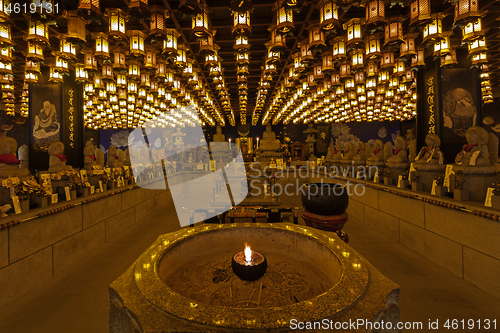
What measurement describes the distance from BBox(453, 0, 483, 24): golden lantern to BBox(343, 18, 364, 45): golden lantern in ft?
4.41

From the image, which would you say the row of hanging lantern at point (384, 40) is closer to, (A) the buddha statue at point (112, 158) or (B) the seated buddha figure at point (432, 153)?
(B) the seated buddha figure at point (432, 153)

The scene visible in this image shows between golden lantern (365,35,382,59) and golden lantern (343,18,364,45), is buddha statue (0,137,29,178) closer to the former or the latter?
golden lantern (343,18,364,45)

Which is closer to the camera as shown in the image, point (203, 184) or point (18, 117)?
point (203, 184)

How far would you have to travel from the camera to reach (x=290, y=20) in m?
3.72

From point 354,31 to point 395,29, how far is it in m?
0.69

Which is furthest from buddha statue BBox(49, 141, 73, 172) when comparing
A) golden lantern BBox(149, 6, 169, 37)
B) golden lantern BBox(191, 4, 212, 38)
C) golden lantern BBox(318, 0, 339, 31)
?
golden lantern BBox(318, 0, 339, 31)

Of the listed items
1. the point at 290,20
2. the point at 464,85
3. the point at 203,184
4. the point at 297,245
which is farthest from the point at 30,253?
the point at 464,85

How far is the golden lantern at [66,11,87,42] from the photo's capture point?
3584 millimetres

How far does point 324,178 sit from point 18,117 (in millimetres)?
20009

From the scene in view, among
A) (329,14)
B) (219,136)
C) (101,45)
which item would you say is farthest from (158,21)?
(219,136)

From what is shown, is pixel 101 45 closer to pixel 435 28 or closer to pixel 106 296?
pixel 106 296

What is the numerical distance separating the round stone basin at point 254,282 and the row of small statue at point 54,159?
2708 millimetres

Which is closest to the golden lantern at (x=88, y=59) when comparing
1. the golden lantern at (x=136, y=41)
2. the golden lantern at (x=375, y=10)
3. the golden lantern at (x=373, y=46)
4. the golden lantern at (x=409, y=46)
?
the golden lantern at (x=136, y=41)

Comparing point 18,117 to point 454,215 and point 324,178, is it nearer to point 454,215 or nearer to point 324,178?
point 324,178
